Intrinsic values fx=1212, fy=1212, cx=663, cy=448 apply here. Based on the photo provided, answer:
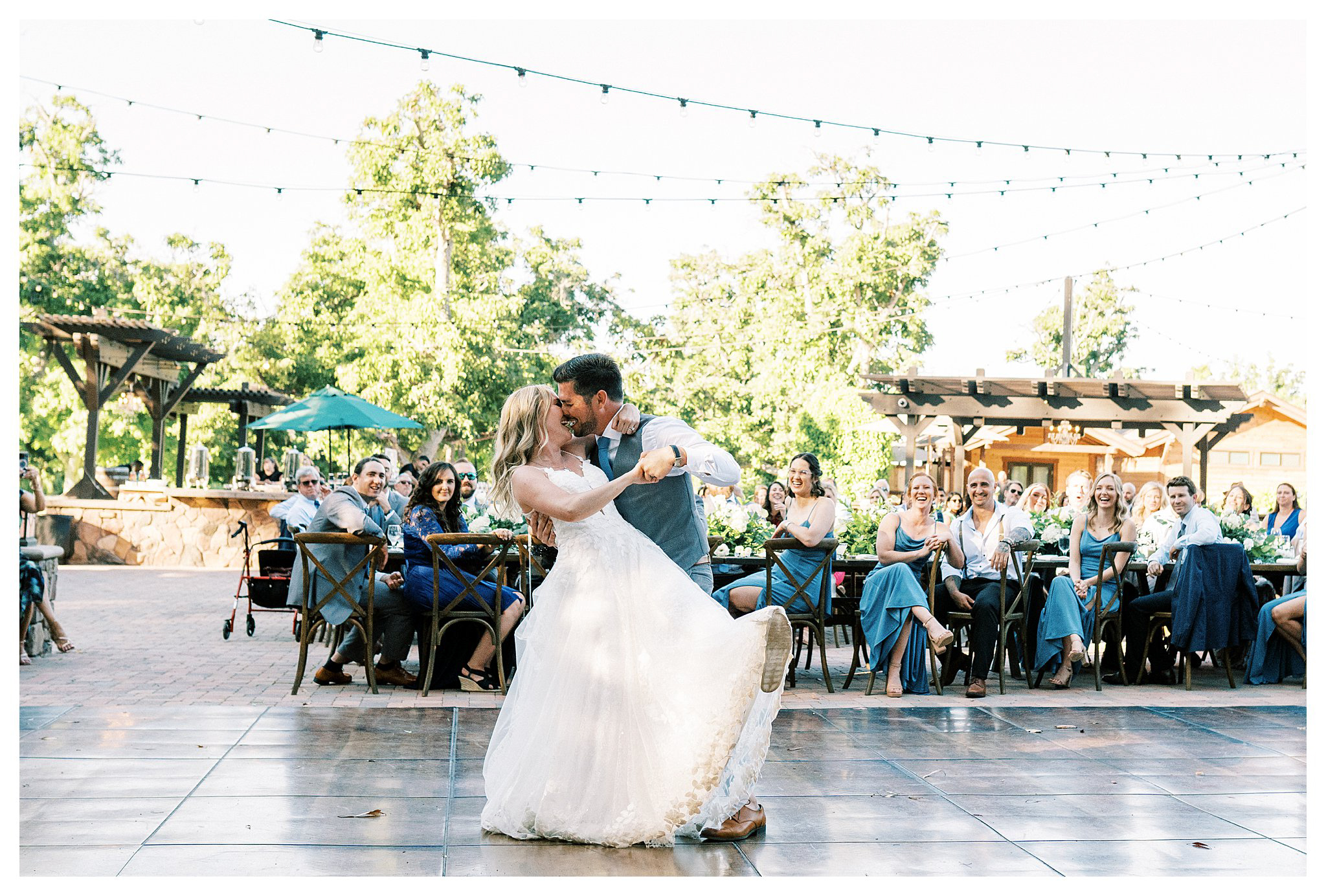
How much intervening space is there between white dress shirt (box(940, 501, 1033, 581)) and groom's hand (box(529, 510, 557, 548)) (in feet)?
11.9

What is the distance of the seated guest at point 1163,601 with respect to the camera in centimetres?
727

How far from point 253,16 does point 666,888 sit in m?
5.80

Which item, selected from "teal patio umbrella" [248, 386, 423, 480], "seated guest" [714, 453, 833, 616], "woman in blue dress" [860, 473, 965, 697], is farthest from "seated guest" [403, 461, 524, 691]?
"teal patio umbrella" [248, 386, 423, 480]

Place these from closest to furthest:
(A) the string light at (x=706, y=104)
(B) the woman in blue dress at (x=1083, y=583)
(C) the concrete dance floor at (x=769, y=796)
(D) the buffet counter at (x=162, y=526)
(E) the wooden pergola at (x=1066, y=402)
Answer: (C) the concrete dance floor at (x=769, y=796) → (B) the woman in blue dress at (x=1083, y=583) → (A) the string light at (x=706, y=104) → (D) the buffet counter at (x=162, y=526) → (E) the wooden pergola at (x=1066, y=402)

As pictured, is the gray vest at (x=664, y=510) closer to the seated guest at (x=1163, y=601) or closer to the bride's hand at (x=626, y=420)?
the bride's hand at (x=626, y=420)

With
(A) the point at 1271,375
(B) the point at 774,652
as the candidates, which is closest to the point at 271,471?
(B) the point at 774,652

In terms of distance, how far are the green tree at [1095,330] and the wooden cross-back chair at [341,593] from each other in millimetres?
41123

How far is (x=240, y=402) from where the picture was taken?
2175 centimetres

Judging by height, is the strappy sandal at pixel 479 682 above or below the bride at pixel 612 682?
below

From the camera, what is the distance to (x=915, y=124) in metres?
9.80

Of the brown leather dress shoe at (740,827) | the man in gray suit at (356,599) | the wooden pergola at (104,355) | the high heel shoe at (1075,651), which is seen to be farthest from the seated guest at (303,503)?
the wooden pergola at (104,355)

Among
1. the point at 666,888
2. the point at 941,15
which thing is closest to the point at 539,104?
the point at 941,15

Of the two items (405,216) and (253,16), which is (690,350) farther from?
(253,16)

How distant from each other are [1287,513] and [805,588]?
6.59 m
